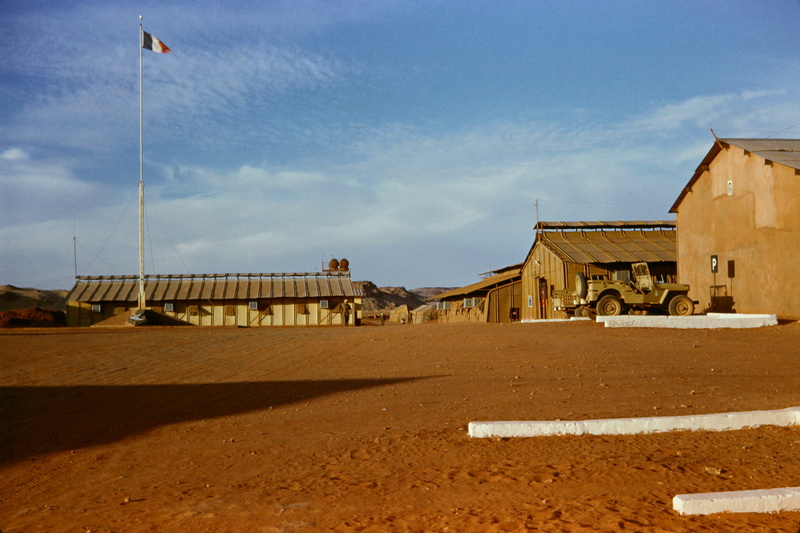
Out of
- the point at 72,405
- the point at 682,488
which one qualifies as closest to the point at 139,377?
the point at 72,405

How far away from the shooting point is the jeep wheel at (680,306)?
2430cm

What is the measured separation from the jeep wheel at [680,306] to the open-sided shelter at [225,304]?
25519 mm

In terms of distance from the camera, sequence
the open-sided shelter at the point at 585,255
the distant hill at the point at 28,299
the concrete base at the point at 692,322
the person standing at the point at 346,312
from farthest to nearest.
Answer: the distant hill at the point at 28,299 < the person standing at the point at 346,312 < the open-sided shelter at the point at 585,255 < the concrete base at the point at 692,322

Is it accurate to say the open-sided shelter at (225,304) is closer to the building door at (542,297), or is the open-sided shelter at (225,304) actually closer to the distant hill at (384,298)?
the building door at (542,297)

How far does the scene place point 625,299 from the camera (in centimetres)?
2441

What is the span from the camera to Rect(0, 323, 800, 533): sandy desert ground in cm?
574

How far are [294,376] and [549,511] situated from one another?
913cm

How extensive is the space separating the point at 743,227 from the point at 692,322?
653 cm

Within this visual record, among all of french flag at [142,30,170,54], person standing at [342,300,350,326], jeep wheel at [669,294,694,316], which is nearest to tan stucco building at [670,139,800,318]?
jeep wheel at [669,294,694,316]

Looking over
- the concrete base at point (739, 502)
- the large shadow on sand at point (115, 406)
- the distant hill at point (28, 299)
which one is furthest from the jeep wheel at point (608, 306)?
the distant hill at point (28, 299)

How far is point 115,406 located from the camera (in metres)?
11.7

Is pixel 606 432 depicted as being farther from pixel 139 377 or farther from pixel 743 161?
pixel 743 161

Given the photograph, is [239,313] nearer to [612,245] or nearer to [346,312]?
[346,312]

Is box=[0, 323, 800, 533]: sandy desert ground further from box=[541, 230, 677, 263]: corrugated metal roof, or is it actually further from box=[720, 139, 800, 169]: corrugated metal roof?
box=[541, 230, 677, 263]: corrugated metal roof
